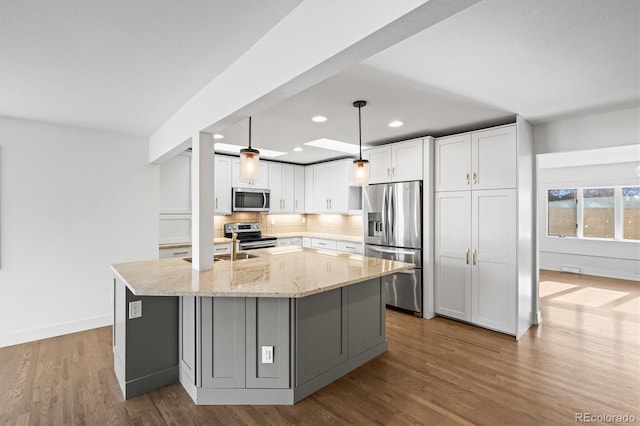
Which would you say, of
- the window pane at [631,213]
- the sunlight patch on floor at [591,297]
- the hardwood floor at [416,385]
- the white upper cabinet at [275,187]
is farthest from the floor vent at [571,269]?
the white upper cabinet at [275,187]

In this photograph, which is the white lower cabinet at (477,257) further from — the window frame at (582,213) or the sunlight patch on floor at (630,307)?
the window frame at (582,213)

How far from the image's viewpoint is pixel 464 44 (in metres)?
1.90

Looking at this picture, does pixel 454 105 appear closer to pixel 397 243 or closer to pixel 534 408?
pixel 397 243

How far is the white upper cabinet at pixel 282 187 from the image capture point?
5969mm

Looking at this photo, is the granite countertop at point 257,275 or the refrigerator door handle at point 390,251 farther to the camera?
the refrigerator door handle at point 390,251

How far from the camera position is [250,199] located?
217 inches

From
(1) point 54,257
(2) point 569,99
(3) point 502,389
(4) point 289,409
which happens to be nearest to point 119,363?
(4) point 289,409

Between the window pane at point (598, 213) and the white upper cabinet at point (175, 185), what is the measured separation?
27.6ft

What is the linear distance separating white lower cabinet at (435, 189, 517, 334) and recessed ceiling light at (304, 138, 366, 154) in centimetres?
→ 169

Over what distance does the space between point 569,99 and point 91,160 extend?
5223mm

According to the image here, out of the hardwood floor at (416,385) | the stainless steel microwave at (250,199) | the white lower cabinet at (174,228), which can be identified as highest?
the stainless steel microwave at (250,199)

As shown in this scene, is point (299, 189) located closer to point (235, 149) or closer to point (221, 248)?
point (235, 149)

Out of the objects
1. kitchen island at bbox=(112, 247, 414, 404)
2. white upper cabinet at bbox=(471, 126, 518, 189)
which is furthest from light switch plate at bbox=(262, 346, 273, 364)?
white upper cabinet at bbox=(471, 126, 518, 189)

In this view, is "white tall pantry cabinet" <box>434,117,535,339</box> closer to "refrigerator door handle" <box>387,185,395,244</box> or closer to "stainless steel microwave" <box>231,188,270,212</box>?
"refrigerator door handle" <box>387,185,395,244</box>
